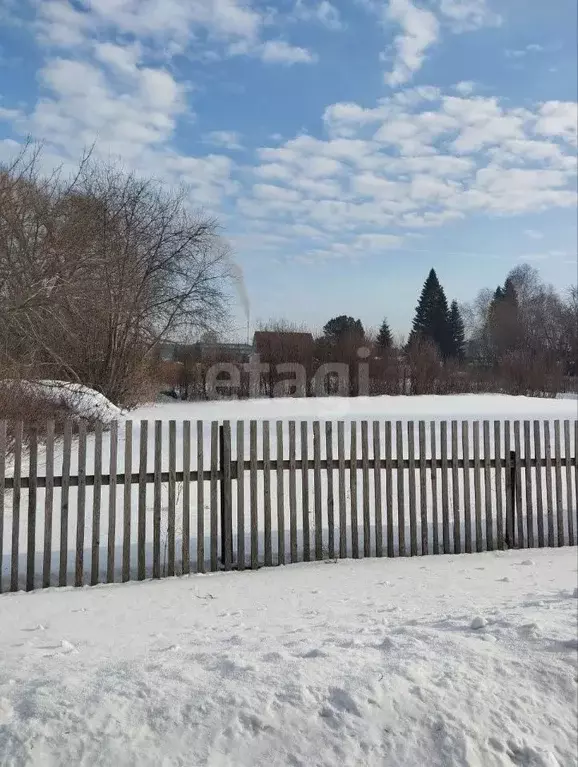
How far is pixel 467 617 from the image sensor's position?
394cm

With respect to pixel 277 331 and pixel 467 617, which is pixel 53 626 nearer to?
pixel 467 617

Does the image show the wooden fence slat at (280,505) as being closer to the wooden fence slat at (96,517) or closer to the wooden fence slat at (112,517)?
the wooden fence slat at (112,517)

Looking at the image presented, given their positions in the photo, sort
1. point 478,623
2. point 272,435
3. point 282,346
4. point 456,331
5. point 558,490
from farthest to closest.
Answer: point 456,331
point 282,346
point 272,435
point 558,490
point 478,623

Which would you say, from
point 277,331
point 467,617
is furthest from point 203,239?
point 467,617

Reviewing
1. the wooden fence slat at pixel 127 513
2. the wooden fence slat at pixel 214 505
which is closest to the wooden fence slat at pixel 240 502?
the wooden fence slat at pixel 214 505

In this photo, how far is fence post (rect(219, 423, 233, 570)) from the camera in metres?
5.90

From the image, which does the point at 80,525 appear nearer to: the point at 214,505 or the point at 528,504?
the point at 214,505

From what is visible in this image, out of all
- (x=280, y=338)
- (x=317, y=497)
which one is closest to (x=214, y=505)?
(x=317, y=497)

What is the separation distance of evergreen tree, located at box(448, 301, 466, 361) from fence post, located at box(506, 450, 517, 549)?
2457 inches

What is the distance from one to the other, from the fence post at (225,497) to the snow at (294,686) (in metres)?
1.29

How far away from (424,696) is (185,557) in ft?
11.2

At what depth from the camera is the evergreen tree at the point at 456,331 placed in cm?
6859

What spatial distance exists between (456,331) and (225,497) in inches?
2722

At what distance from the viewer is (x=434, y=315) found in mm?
69000
